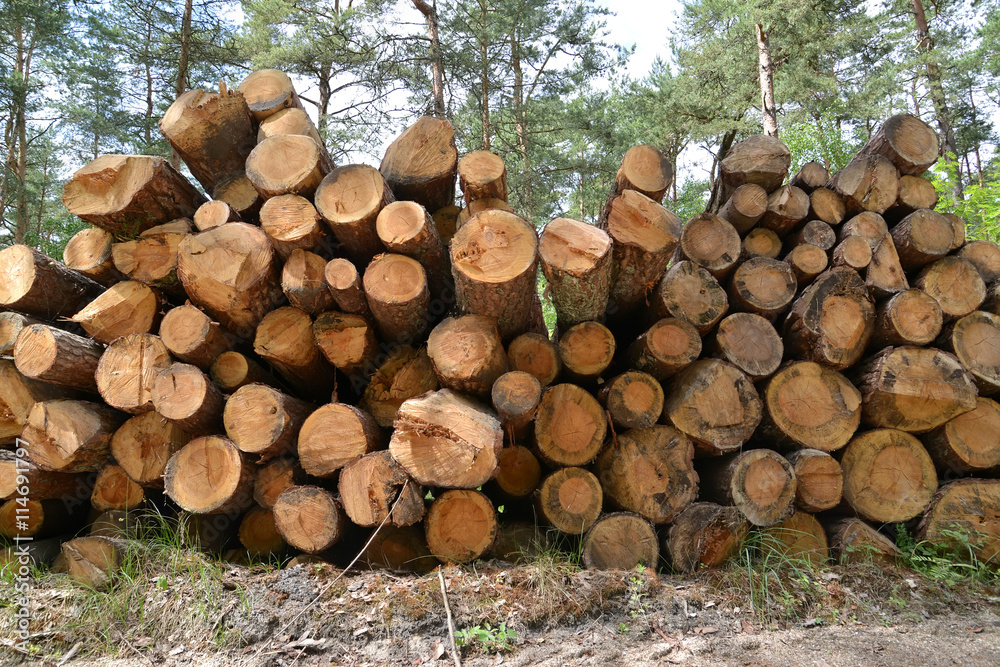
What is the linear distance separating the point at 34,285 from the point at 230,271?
118cm

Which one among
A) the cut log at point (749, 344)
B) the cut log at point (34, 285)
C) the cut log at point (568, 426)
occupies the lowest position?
the cut log at point (568, 426)

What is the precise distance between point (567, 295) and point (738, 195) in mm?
1332

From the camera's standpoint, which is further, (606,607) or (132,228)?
(132,228)

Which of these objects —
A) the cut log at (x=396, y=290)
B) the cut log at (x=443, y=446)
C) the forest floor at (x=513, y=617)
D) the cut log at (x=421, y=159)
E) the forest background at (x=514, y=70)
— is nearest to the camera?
the forest floor at (x=513, y=617)

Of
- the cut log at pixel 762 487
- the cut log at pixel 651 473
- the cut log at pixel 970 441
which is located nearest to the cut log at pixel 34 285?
the cut log at pixel 651 473

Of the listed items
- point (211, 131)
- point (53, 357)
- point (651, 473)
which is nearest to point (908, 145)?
point (651, 473)

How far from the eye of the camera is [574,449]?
9.03ft

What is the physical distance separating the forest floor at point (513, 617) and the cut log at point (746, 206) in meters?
1.87

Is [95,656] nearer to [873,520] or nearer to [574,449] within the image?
[574,449]

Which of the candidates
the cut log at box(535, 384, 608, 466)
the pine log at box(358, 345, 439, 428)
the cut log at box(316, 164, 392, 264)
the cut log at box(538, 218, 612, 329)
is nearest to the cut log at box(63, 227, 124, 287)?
the cut log at box(316, 164, 392, 264)

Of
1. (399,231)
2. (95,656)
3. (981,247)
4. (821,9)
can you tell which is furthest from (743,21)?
(95,656)

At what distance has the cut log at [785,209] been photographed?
3199mm

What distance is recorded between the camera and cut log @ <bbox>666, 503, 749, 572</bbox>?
269 centimetres

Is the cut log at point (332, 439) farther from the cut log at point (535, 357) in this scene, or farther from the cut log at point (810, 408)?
the cut log at point (810, 408)
